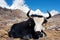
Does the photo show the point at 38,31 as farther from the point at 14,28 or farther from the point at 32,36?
the point at 14,28

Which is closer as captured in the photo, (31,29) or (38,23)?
(38,23)

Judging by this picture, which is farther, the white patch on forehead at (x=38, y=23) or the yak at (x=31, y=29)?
the yak at (x=31, y=29)

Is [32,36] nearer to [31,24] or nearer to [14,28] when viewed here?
[31,24]

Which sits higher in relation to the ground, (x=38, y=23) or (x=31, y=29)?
(x=38, y=23)

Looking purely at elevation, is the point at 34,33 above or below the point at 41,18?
below

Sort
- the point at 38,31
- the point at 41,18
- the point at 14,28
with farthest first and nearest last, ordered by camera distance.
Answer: the point at 14,28, the point at 41,18, the point at 38,31

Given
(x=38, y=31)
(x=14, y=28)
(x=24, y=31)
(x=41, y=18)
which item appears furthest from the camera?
(x=14, y=28)

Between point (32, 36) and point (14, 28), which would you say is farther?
point (14, 28)

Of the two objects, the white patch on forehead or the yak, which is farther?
the yak

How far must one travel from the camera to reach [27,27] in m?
17.6

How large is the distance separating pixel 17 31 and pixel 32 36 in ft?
7.30

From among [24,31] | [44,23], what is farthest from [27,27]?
[44,23]

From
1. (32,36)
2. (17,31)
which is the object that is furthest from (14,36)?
(32,36)

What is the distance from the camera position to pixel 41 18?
54.2 ft
